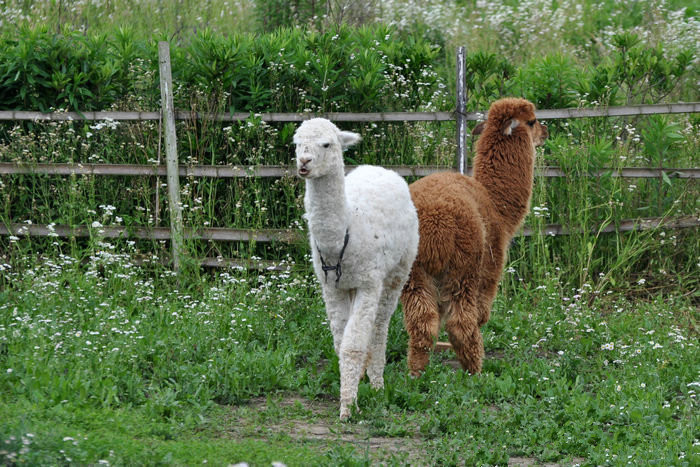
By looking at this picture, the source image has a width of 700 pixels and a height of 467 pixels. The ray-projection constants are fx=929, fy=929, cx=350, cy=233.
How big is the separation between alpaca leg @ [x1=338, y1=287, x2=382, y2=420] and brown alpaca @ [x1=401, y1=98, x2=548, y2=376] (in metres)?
0.68

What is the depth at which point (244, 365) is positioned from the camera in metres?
6.15

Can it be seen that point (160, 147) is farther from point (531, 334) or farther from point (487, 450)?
point (487, 450)

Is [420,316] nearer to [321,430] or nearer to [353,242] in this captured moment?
[353,242]

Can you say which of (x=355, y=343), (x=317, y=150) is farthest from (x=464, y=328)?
(x=317, y=150)

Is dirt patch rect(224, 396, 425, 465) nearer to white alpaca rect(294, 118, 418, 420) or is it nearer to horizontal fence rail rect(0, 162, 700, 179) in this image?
white alpaca rect(294, 118, 418, 420)

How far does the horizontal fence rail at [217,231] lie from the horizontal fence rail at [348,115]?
101cm

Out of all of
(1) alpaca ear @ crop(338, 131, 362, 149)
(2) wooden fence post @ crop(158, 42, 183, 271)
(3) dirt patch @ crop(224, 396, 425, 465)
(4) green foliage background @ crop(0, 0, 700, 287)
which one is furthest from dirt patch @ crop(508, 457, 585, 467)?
(2) wooden fence post @ crop(158, 42, 183, 271)

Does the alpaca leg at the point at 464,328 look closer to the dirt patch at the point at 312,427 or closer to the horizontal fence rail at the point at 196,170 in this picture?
the dirt patch at the point at 312,427

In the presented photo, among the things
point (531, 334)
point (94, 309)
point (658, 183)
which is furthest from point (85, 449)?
point (658, 183)

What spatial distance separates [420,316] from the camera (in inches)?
244

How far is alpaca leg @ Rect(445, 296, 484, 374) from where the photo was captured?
6.29 meters

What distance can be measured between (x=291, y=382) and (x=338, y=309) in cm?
71

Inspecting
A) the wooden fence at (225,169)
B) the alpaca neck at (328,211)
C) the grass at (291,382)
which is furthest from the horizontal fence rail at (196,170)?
the alpaca neck at (328,211)

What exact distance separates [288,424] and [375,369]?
0.85m
